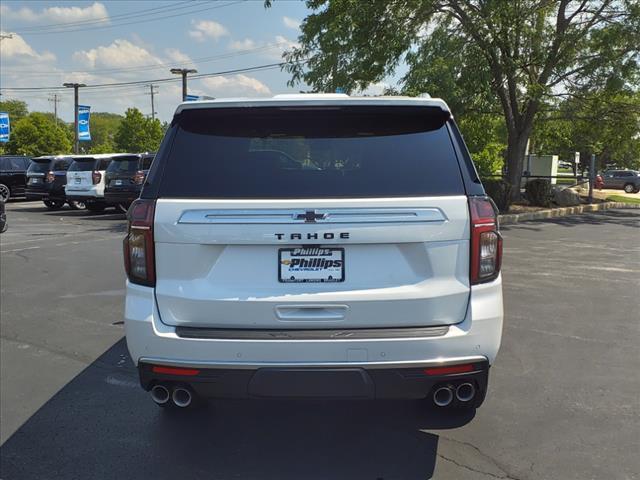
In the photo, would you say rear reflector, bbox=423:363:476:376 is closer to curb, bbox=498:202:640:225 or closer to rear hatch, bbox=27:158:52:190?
curb, bbox=498:202:640:225

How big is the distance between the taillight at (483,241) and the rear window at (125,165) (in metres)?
16.3

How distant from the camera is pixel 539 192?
20609 millimetres

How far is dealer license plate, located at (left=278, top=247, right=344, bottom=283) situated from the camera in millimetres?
2934

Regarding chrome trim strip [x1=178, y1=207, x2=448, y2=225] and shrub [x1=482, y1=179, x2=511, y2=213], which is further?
shrub [x1=482, y1=179, x2=511, y2=213]

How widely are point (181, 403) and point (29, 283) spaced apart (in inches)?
236

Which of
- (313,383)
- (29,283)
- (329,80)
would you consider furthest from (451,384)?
(329,80)

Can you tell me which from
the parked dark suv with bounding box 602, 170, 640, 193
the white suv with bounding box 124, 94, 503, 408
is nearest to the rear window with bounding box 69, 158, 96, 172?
the white suv with bounding box 124, 94, 503, 408

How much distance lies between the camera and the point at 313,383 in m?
2.90

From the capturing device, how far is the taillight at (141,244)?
301cm

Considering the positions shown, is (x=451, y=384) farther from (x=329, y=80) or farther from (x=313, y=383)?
(x=329, y=80)

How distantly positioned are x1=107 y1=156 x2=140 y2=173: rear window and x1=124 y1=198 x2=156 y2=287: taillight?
1570cm

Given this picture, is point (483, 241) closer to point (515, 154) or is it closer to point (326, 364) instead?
point (326, 364)

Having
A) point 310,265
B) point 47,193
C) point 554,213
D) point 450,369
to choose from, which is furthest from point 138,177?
point 450,369

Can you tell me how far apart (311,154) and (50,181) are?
66.0 ft
